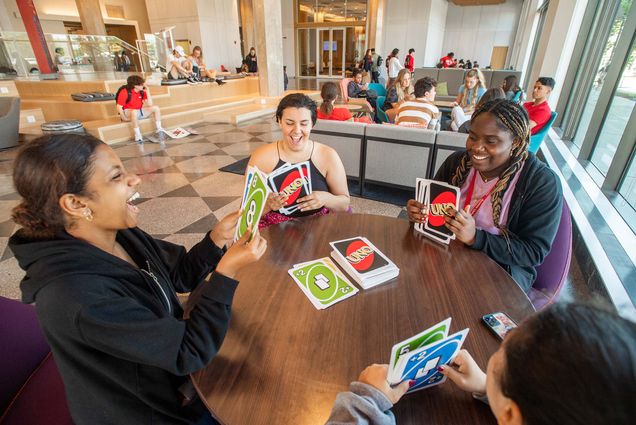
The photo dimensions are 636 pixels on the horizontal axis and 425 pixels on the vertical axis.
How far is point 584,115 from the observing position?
181 inches

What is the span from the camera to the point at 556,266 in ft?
4.79

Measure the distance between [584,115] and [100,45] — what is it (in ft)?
40.0

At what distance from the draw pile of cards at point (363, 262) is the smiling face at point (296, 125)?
2.62 ft

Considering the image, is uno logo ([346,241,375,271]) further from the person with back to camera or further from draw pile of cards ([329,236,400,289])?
the person with back to camera

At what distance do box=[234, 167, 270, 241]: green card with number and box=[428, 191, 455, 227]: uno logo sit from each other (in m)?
0.75

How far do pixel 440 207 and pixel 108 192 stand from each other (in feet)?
4.01

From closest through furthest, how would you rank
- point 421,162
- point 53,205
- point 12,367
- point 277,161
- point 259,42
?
point 53,205, point 12,367, point 277,161, point 421,162, point 259,42

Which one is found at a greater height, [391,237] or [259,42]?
[259,42]

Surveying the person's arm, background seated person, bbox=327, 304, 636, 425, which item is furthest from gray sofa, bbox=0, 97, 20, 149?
background seated person, bbox=327, 304, 636, 425

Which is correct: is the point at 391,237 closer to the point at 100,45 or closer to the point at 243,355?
the point at 243,355

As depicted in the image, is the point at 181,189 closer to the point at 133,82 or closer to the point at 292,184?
the point at 292,184

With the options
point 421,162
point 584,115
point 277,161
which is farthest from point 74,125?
point 584,115

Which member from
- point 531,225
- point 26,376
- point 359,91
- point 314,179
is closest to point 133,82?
point 359,91

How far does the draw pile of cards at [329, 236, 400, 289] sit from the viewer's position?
1158 millimetres
